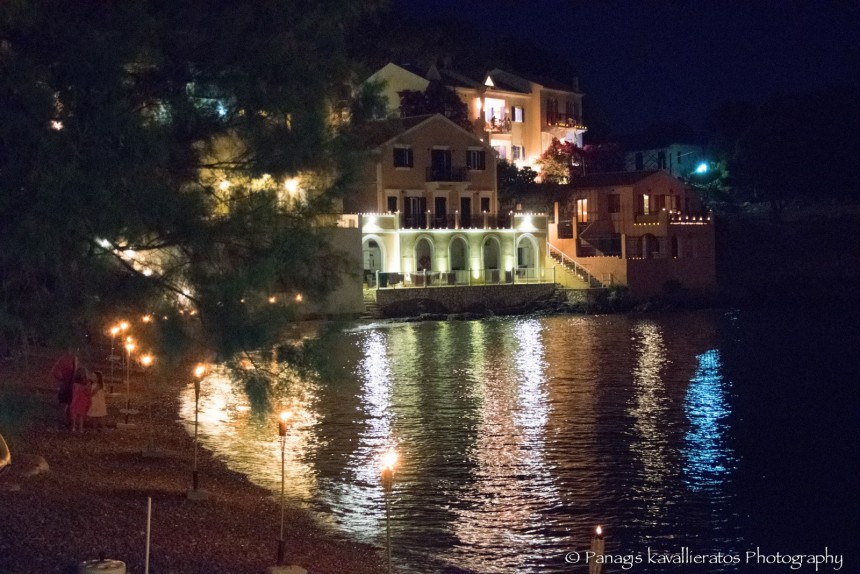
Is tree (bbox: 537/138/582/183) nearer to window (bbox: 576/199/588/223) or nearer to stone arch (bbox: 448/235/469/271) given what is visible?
window (bbox: 576/199/588/223)

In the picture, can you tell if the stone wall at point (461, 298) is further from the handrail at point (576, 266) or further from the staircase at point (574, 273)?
the handrail at point (576, 266)

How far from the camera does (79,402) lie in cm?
1811

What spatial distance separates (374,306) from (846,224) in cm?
4462

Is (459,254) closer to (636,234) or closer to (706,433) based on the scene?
(636,234)

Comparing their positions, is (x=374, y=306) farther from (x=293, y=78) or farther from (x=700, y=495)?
(x=293, y=78)

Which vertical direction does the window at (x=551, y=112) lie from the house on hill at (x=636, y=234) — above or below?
above

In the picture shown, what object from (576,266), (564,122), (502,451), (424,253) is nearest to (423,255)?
(424,253)

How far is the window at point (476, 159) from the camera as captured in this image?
6006 centimetres

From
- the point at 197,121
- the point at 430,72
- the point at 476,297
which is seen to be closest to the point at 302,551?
the point at 197,121

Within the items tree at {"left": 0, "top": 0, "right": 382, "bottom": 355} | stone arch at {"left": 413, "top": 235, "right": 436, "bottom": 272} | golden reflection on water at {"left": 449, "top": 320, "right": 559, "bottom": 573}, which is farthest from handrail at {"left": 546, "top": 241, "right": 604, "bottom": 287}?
tree at {"left": 0, "top": 0, "right": 382, "bottom": 355}

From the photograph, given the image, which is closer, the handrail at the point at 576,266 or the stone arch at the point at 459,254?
the stone arch at the point at 459,254

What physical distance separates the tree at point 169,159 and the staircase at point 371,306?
40.5 metres

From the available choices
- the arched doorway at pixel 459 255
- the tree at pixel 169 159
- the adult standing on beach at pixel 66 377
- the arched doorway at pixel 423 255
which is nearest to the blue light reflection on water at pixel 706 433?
the tree at pixel 169 159

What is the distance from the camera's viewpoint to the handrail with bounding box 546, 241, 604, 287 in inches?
2410
